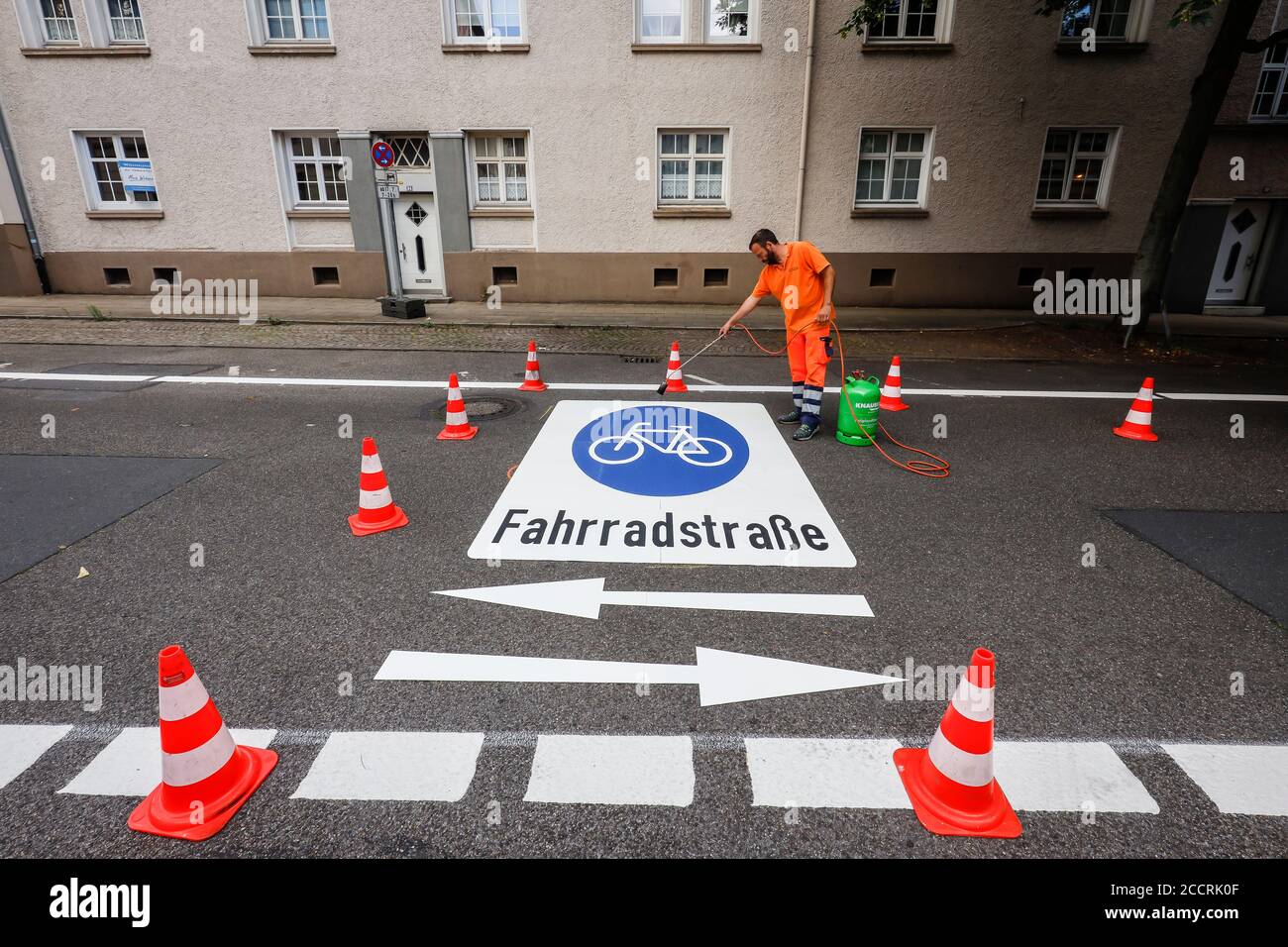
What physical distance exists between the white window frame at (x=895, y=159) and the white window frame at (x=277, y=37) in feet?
38.1

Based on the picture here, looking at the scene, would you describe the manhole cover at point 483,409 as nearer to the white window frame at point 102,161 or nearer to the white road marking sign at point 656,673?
the white road marking sign at point 656,673

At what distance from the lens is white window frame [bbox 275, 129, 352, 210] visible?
14938 millimetres

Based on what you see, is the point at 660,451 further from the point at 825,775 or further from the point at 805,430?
the point at 825,775

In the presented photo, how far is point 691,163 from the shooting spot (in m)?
15.0

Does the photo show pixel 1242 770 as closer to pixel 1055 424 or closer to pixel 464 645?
pixel 464 645

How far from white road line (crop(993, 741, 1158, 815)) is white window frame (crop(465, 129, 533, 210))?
15.1 meters

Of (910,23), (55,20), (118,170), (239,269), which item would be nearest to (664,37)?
(910,23)

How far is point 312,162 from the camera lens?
1524cm

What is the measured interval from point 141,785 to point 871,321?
13.6 m

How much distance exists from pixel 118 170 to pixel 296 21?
17.9ft

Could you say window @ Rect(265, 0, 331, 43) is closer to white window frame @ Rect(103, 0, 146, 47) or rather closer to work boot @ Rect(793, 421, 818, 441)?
white window frame @ Rect(103, 0, 146, 47)

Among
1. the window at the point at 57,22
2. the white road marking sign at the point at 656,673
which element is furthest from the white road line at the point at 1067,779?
the window at the point at 57,22

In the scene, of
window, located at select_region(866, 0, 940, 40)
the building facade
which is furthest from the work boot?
window, located at select_region(866, 0, 940, 40)

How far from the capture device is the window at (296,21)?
14.3m
